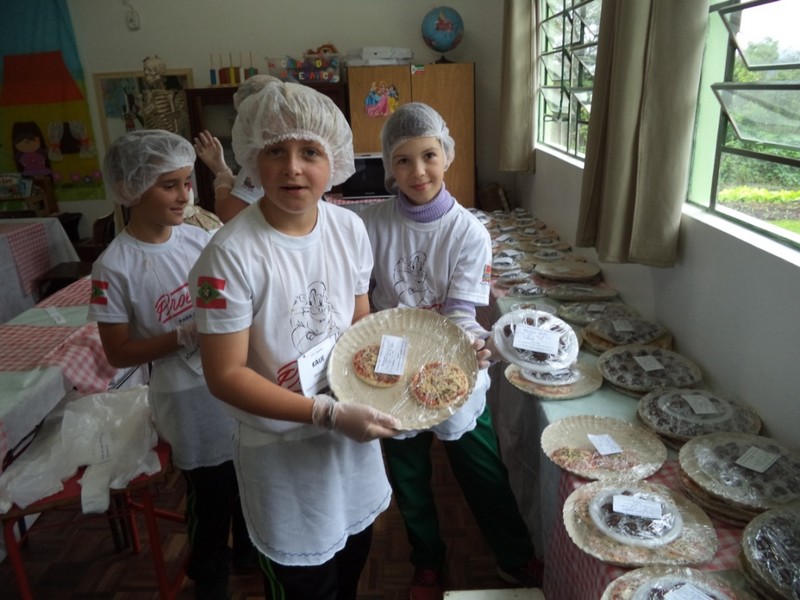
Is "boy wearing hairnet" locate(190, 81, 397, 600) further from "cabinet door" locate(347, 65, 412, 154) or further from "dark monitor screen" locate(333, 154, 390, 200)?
"cabinet door" locate(347, 65, 412, 154)

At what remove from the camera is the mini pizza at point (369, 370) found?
1.33 m

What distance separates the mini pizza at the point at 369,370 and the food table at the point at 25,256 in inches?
140

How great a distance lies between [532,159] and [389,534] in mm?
2833

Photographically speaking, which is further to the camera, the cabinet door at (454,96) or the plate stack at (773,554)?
the cabinet door at (454,96)

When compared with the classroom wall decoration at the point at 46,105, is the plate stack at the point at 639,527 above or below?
below

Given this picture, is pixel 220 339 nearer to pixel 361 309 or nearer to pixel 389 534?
pixel 361 309

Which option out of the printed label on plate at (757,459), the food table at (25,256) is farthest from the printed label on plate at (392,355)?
the food table at (25,256)

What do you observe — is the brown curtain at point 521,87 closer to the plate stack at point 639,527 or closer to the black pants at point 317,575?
the plate stack at point 639,527

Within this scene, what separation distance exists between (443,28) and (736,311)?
12.4ft

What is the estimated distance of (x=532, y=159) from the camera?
410cm

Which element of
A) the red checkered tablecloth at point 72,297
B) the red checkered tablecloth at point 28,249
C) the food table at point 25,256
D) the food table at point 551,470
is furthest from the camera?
the red checkered tablecloth at point 28,249

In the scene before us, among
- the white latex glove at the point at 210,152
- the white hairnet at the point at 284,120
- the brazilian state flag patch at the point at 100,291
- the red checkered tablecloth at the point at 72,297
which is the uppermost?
the white hairnet at the point at 284,120

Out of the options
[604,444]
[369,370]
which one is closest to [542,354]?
[604,444]

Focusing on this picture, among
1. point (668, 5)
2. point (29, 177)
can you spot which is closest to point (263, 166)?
point (668, 5)
